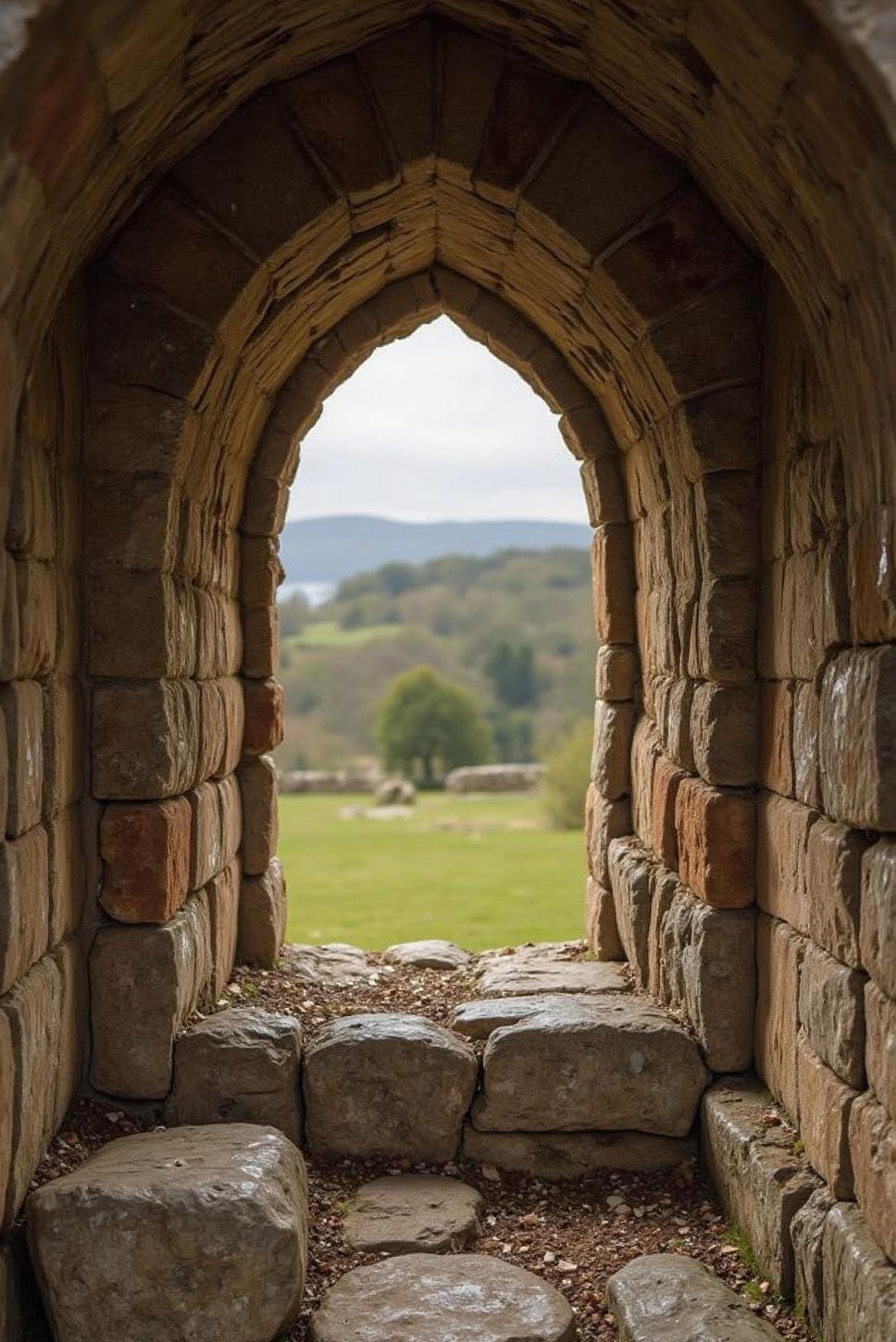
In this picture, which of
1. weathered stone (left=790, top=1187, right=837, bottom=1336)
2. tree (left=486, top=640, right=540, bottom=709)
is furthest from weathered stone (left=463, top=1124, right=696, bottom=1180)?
tree (left=486, top=640, right=540, bottom=709)

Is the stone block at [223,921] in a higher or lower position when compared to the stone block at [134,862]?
lower

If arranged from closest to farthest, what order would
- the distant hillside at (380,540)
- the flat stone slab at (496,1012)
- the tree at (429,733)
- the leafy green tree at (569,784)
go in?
the flat stone slab at (496,1012) → the leafy green tree at (569,784) → the tree at (429,733) → the distant hillside at (380,540)

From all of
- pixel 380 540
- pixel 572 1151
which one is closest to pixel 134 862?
pixel 572 1151

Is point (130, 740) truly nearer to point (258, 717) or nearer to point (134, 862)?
point (134, 862)

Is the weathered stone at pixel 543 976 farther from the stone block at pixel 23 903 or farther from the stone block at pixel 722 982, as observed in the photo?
the stone block at pixel 23 903

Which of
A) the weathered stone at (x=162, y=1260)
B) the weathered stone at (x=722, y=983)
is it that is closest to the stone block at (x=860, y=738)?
the weathered stone at (x=722, y=983)

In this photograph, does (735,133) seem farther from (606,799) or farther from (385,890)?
A: (385,890)

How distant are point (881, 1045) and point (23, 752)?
92.4 inches

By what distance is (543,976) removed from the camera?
6.01 metres

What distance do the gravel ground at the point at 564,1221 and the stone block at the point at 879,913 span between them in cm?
114

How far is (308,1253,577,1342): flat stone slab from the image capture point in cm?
387

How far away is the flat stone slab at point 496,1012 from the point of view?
5344 mm

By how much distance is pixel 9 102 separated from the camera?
2.87 metres

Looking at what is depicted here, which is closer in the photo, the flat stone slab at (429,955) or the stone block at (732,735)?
the stone block at (732,735)
